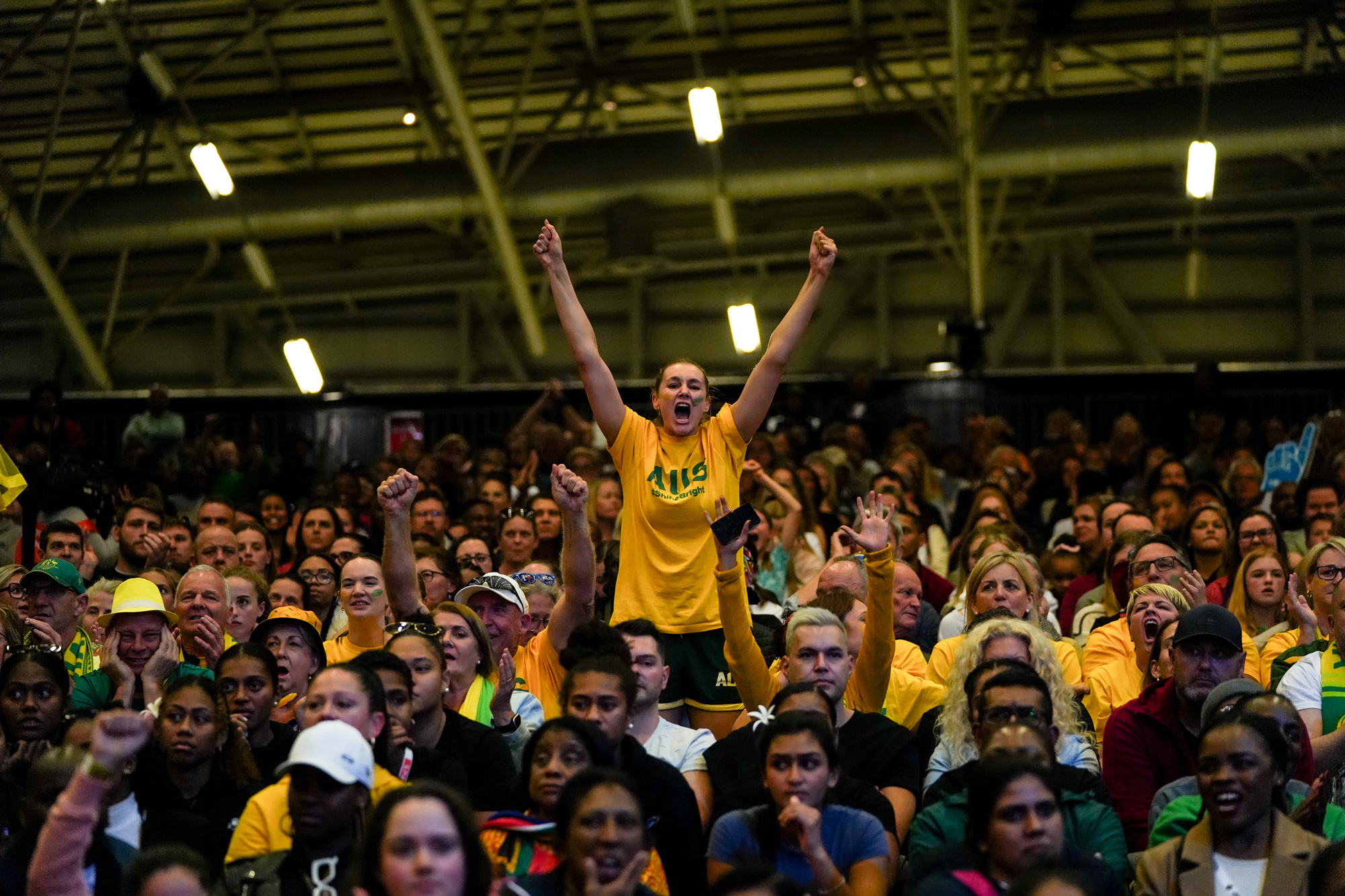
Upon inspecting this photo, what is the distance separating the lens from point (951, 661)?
653cm

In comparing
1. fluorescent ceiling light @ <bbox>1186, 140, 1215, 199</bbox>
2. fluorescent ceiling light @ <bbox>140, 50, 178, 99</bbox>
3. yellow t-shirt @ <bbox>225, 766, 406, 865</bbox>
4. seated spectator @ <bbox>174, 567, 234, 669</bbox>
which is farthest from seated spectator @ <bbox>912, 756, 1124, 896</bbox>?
fluorescent ceiling light @ <bbox>140, 50, 178, 99</bbox>

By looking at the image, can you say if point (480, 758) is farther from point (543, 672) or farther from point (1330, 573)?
point (1330, 573)

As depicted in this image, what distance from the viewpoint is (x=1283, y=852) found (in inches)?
176

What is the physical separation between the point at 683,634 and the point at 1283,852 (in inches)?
97.0

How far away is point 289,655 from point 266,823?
57.4 inches

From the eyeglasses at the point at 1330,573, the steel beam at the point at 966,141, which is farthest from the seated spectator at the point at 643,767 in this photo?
the steel beam at the point at 966,141

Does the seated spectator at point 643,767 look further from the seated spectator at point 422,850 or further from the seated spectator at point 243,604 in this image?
the seated spectator at point 243,604

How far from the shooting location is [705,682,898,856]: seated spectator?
507 centimetres

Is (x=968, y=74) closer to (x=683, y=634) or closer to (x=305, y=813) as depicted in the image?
(x=683, y=634)

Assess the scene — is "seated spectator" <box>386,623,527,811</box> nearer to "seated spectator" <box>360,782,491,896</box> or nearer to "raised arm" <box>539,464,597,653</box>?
"raised arm" <box>539,464,597,653</box>

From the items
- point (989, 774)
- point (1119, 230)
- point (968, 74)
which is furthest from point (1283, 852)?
point (1119, 230)

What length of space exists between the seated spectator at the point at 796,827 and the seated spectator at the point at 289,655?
1856mm

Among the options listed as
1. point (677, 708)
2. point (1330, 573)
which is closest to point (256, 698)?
point (677, 708)

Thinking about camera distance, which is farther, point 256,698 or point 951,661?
point 951,661
